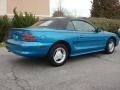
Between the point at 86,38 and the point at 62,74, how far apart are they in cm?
207

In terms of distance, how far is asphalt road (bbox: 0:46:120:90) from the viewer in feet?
17.5

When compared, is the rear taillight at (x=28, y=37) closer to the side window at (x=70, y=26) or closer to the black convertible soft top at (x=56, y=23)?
the black convertible soft top at (x=56, y=23)

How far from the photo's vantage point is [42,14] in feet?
69.4

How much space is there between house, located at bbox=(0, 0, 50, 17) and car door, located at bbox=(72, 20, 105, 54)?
11.0 metres

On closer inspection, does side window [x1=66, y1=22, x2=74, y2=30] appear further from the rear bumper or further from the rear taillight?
the rear taillight

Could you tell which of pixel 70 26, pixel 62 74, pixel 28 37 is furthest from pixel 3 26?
pixel 62 74

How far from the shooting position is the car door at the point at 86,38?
299 inches

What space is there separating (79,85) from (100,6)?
67.9 ft

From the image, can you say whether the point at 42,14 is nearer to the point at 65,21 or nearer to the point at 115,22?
the point at 115,22

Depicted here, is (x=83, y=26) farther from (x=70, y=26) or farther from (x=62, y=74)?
(x=62, y=74)

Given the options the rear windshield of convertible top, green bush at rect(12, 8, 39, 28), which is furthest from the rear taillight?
green bush at rect(12, 8, 39, 28)

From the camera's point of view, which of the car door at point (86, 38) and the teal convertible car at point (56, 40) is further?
the car door at point (86, 38)

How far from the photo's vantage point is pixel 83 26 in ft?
26.3

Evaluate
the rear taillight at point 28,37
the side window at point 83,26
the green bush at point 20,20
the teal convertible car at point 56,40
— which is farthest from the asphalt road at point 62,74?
the green bush at point 20,20
